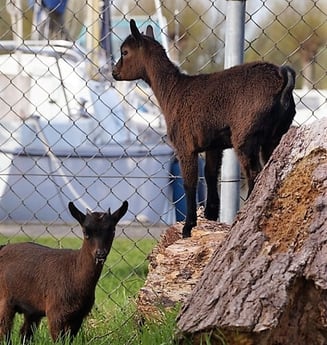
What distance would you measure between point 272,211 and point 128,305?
1461 mm

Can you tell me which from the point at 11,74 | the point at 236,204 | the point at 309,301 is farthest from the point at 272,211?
the point at 11,74

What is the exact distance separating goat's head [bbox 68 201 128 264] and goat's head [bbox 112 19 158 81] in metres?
1.03

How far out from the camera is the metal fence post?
468 cm

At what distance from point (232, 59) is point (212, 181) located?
567mm

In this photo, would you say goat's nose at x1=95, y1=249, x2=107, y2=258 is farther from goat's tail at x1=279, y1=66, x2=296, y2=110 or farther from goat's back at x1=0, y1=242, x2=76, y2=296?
goat's tail at x1=279, y1=66, x2=296, y2=110

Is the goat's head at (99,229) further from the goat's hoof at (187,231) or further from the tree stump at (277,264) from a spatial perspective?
the tree stump at (277,264)

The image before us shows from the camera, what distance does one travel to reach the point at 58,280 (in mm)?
4293

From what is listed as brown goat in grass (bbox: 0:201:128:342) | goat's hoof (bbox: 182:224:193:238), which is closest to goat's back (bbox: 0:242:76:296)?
brown goat in grass (bbox: 0:201:128:342)

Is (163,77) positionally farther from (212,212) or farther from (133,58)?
(212,212)

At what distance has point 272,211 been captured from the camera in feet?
11.6

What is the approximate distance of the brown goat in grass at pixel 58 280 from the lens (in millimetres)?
4156

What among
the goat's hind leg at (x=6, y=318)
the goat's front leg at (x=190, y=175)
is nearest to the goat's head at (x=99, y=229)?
the goat's hind leg at (x=6, y=318)

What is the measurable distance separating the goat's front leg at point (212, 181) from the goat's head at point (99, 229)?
0.78 meters

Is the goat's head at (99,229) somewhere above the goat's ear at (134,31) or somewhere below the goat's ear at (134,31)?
below
